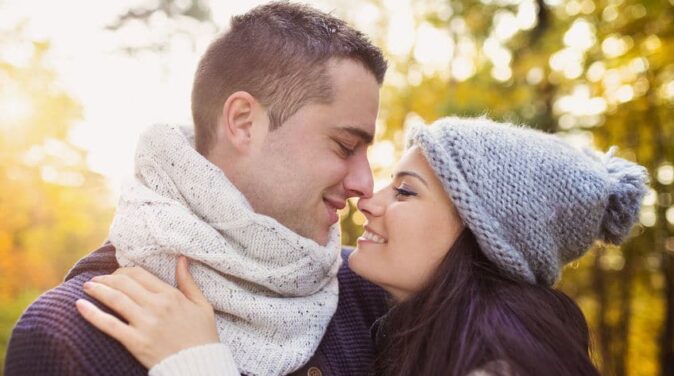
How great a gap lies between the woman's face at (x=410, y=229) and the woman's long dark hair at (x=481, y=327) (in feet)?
0.15

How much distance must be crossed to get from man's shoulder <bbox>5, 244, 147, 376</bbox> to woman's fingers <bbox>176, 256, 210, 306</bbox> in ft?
0.74

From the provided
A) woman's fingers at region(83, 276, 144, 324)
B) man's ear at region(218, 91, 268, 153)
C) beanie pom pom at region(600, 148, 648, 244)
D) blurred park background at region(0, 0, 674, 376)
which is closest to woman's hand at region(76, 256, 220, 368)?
woman's fingers at region(83, 276, 144, 324)

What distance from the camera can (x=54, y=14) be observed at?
6.98m

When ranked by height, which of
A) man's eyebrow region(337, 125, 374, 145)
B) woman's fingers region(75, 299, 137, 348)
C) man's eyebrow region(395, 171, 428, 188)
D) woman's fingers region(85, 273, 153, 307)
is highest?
man's eyebrow region(337, 125, 374, 145)

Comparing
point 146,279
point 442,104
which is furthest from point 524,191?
point 442,104

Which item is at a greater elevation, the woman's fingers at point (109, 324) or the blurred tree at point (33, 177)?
the woman's fingers at point (109, 324)

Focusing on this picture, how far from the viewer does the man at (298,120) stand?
2250 millimetres

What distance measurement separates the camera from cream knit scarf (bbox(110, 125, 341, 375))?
6.18ft

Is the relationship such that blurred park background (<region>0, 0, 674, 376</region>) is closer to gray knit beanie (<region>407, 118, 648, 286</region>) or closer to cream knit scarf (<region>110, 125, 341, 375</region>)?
gray knit beanie (<region>407, 118, 648, 286</region>)

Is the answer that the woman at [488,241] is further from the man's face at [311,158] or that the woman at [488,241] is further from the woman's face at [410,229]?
the man's face at [311,158]

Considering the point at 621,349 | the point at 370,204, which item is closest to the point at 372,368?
the point at 370,204

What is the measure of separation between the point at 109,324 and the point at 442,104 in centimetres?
452

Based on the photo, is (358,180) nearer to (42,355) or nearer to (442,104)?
(42,355)

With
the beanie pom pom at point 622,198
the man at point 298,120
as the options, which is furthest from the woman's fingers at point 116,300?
the beanie pom pom at point 622,198
